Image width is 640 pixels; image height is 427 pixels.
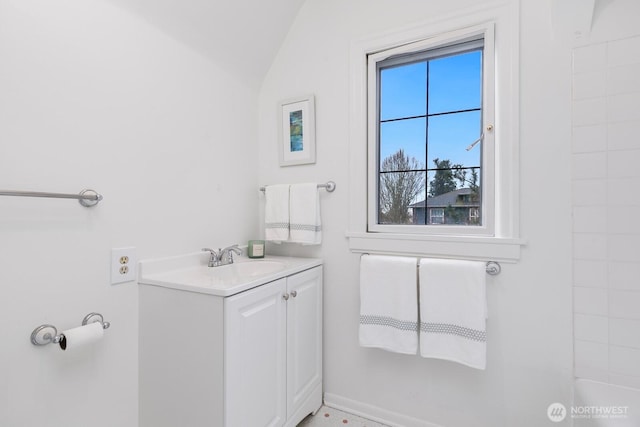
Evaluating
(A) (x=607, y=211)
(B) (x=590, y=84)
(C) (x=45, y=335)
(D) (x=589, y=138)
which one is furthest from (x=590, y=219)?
(C) (x=45, y=335)

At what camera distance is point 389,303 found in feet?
4.51

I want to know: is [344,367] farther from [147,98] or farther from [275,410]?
[147,98]

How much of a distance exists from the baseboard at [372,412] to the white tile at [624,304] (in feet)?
3.03

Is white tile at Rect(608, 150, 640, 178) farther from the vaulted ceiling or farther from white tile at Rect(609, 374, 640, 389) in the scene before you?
the vaulted ceiling

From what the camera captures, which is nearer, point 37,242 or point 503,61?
point 37,242

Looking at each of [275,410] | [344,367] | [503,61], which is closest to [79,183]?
[275,410]

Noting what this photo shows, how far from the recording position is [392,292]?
1373mm

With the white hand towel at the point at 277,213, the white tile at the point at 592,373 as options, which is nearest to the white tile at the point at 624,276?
the white tile at the point at 592,373

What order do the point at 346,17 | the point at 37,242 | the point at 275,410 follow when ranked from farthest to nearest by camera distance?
the point at 346,17 < the point at 275,410 < the point at 37,242

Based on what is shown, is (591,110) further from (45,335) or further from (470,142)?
(45,335)

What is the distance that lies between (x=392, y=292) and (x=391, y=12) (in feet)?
4.79

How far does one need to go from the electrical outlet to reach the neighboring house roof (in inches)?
54.3

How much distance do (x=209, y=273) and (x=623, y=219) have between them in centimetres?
173

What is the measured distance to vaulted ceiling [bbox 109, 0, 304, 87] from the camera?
1.24 m
